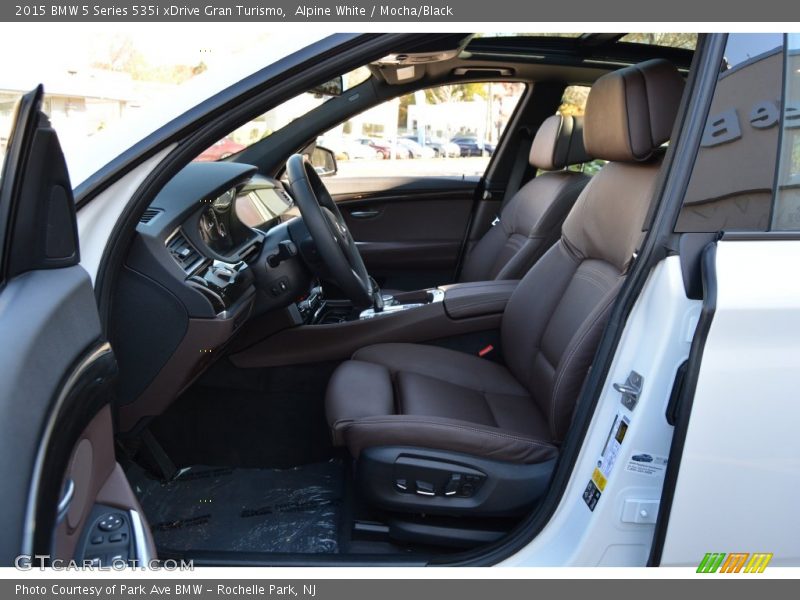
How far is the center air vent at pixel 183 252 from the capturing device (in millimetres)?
1865

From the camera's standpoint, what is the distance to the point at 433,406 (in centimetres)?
202

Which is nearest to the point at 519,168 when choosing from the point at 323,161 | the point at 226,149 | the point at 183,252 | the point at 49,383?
the point at 323,161

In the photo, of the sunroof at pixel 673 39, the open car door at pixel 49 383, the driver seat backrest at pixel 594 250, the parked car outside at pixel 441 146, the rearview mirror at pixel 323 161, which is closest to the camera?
the open car door at pixel 49 383

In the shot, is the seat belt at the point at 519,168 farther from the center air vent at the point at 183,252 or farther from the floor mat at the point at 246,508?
the center air vent at the point at 183,252

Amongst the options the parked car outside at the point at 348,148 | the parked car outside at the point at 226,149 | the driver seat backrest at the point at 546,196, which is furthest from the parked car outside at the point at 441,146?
the parked car outside at the point at 226,149

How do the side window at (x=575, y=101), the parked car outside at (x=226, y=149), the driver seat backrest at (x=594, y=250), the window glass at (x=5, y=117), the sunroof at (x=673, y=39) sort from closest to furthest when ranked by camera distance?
the window glass at (x=5, y=117) < the sunroof at (x=673, y=39) < the driver seat backrest at (x=594, y=250) < the parked car outside at (x=226, y=149) < the side window at (x=575, y=101)

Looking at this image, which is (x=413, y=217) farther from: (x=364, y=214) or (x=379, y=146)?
(x=379, y=146)

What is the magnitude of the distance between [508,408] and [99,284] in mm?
1209

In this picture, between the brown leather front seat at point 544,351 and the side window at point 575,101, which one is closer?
the brown leather front seat at point 544,351

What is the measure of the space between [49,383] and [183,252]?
3.08ft

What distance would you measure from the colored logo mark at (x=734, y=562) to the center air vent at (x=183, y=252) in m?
A: 1.38

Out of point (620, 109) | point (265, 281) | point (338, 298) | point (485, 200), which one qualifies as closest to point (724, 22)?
point (620, 109)

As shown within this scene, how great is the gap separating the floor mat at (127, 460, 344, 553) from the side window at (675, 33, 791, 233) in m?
1.36

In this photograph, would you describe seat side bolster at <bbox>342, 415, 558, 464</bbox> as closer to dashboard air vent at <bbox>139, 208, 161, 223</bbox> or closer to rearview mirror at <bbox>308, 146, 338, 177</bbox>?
dashboard air vent at <bbox>139, 208, 161, 223</bbox>
